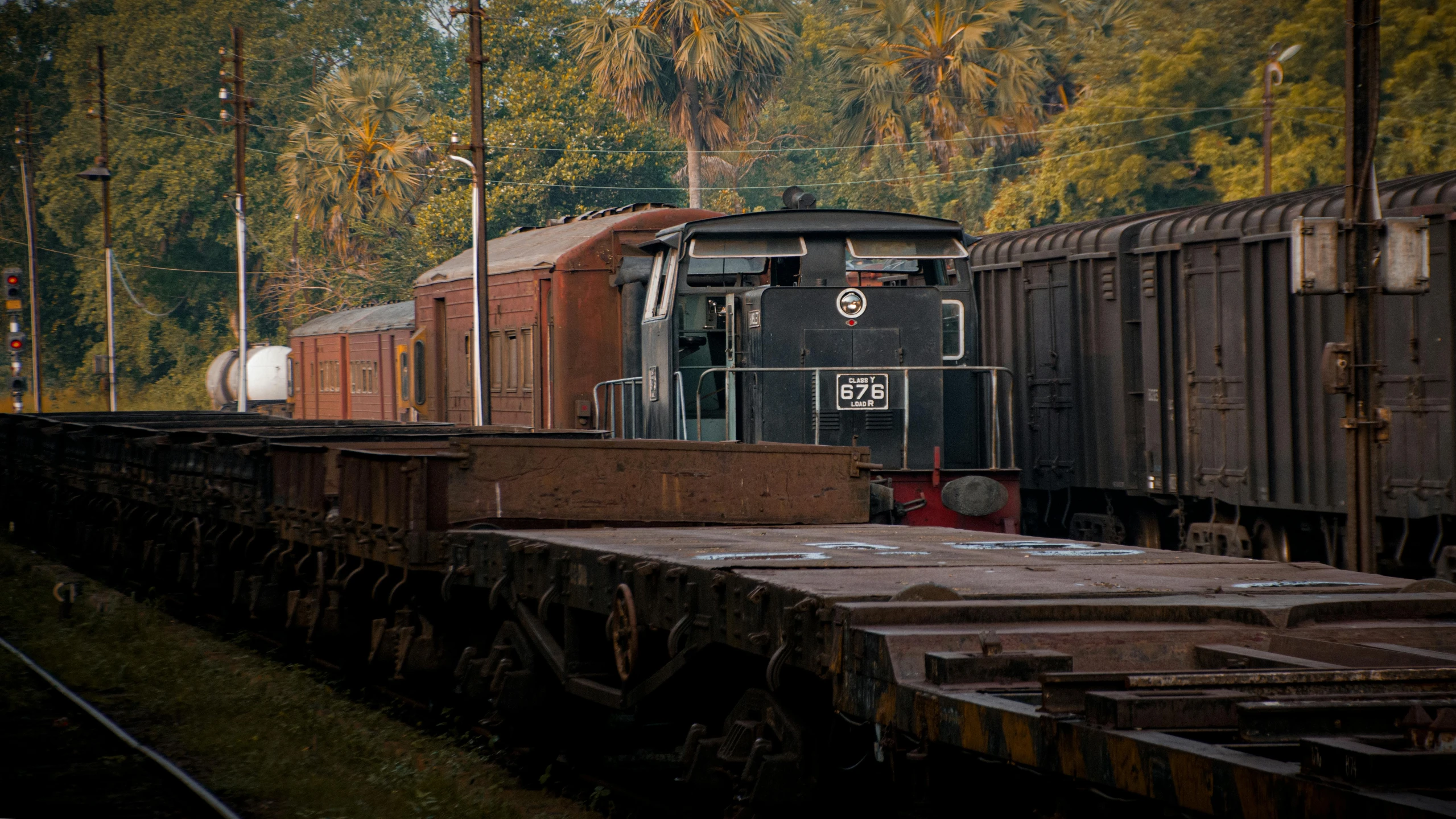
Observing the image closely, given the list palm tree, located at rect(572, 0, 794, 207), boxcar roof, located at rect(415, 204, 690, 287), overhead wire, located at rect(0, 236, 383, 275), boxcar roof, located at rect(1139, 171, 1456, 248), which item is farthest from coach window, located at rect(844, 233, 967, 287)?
overhead wire, located at rect(0, 236, 383, 275)

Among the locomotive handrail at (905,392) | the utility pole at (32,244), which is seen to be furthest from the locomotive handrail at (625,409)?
the utility pole at (32,244)

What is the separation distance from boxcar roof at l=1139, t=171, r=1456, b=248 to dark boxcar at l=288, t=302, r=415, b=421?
1477 centimetres

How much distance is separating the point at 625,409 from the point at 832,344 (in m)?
3.28

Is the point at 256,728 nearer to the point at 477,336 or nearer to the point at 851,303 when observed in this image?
the point at 851,303

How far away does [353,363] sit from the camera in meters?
32.8

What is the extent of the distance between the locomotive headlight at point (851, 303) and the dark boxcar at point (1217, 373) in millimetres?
3269

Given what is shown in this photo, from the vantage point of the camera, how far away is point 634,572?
5.86m

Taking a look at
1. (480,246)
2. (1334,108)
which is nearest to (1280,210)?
(480,246)

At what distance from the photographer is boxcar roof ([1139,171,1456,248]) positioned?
11.3m

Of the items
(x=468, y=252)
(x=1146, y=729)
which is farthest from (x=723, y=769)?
(x=468, y=252)

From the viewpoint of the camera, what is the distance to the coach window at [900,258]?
12789mm

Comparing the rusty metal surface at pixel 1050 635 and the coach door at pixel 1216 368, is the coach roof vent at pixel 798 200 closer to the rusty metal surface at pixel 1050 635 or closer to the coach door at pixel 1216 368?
the coach door at pixel 1216 368

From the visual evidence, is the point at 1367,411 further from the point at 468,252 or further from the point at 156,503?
the point at 468,252

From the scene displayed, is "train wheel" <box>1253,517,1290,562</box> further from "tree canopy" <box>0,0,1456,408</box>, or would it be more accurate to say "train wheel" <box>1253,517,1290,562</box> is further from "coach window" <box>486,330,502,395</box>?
"tree canopy" <box>0,0,1456,408</box>
